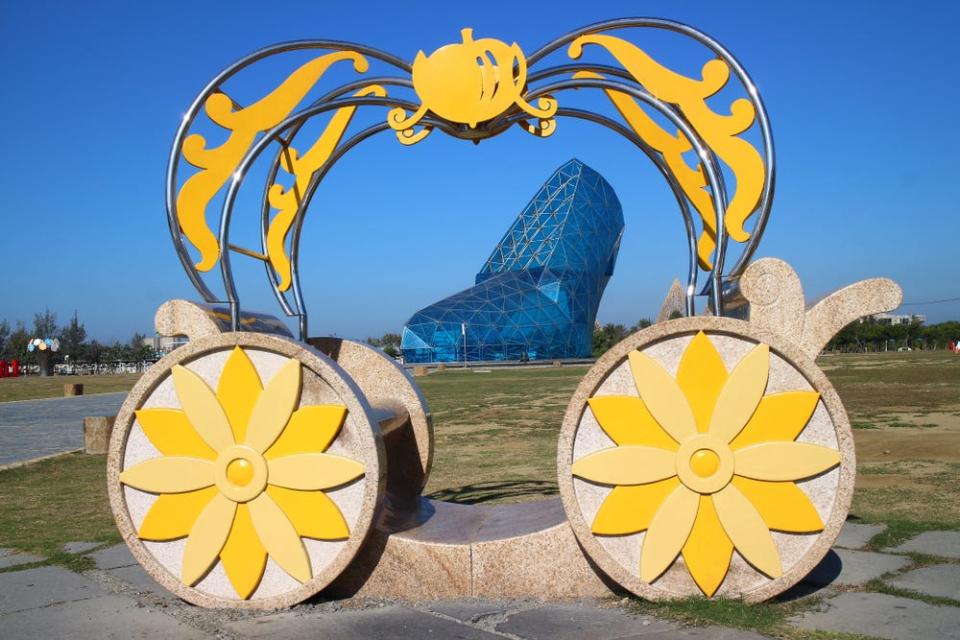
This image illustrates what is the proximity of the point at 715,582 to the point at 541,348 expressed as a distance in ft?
190

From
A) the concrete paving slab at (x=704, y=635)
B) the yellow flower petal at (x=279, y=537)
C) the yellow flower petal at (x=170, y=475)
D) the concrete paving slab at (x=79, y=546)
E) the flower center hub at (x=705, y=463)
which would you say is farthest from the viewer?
the concrete paving slab at (x=79, y=546)

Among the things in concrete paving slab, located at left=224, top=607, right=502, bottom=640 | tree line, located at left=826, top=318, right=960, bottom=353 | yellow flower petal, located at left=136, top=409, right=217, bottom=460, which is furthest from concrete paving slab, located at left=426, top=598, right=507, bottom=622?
tree line, located at left=826, top=318, right=960, bottom=353

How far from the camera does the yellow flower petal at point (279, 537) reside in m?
4.75

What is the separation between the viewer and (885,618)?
427cm

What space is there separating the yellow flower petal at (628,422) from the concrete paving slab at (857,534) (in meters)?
2.04

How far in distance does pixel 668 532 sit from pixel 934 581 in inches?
65.3

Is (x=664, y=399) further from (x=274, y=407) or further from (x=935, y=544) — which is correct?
Result: (x=935, y=544)

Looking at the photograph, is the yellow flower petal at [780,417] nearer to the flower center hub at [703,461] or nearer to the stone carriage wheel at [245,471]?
the flower center hub at [703,461]

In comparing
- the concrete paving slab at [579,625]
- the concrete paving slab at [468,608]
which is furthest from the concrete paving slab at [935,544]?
the concrete paving slab at [468,608]

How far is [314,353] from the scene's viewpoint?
16.0 ft

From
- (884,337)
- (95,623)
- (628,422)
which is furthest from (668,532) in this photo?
(884,337)

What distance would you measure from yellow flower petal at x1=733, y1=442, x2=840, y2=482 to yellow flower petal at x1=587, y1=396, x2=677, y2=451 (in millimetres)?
393

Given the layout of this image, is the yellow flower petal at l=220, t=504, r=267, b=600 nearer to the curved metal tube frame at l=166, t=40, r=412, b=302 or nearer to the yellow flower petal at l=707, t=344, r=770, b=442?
the curved metal tube frame at l=166, t=40, r=412, b=302

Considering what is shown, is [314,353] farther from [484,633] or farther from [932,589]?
[932,589]
